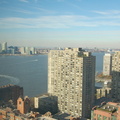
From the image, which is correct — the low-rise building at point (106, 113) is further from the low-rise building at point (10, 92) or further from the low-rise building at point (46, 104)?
the low-rise building at point (10, 92)

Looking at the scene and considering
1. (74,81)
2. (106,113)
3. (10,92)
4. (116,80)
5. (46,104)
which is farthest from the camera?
(116,80)

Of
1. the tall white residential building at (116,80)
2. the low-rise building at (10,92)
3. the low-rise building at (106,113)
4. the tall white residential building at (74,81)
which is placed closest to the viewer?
the low-rise building at (106,113)

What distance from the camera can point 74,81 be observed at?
265 inches

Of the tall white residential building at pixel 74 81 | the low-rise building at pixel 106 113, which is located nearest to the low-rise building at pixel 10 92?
the tall white residential building at pixel 74 81

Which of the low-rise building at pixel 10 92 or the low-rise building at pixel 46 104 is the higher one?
the low-rise building at pixel 10 92

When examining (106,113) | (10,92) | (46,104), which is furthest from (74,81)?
(10,92)

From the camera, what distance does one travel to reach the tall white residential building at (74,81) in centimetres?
659

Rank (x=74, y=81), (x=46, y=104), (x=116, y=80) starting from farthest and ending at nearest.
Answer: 1. (x=116, y=80)
2. (x=46, y=104)
3. (x=74, y=81)

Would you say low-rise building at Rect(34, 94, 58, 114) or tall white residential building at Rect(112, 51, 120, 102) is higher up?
tall white residential building at Rect(112, 51, 120, 102)

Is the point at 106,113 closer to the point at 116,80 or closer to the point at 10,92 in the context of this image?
the point at 116,80

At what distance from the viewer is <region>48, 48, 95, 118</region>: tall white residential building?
21.6 feet

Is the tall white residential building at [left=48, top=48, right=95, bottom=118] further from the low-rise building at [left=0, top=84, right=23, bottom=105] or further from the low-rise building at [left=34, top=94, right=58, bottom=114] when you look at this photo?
the low-rise building at [left=0, top=84, right=23, bottom=105]

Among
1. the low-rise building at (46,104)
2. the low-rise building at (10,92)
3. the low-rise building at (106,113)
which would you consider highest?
the low-rise building at (106,113)

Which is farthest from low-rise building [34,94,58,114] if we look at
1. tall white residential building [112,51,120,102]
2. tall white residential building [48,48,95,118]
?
tall white residential building [112,51,120,102]
